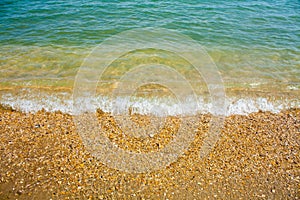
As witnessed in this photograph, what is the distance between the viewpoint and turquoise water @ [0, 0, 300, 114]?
8.27 metres

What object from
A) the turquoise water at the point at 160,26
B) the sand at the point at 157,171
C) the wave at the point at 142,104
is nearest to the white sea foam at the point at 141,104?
the wave at the point at 142,104

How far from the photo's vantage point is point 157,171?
193 inches

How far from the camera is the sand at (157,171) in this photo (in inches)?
177

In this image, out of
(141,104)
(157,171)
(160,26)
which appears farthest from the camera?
(160,26)

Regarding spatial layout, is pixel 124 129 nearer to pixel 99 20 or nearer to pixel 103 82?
pixel 103 82

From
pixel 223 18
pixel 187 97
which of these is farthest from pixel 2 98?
pixel 223 18

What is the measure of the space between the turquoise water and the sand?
2.26 m

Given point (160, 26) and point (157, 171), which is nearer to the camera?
point (157, 171)

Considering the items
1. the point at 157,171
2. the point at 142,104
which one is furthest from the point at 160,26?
the point at 157,171

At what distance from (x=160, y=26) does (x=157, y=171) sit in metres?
8.43

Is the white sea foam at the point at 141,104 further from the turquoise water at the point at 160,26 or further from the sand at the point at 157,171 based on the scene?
the sand at the point at 157,171

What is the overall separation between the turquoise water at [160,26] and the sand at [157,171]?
226 cm

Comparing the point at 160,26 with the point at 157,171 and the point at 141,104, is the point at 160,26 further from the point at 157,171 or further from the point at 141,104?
the point at 157,171

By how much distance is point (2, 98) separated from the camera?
288 inches
